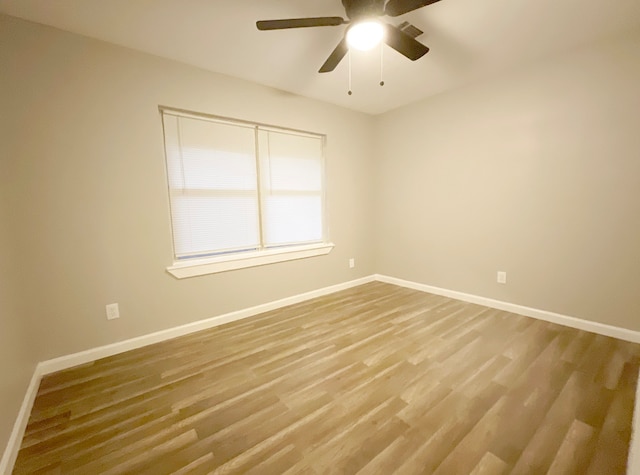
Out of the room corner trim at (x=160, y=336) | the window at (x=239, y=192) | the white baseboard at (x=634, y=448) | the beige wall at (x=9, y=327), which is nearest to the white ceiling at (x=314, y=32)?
the window at (x=239, y=192)

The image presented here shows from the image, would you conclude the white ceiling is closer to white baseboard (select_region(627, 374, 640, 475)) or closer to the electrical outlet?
the electrical outlet

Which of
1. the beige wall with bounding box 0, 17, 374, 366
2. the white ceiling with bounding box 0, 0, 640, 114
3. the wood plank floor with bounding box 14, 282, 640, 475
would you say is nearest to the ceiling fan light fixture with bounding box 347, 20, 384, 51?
the white ceiling with bounding box 0, 0, 640, 114

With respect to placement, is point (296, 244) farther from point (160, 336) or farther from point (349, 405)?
point (349, 405)

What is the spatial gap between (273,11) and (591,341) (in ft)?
11.6

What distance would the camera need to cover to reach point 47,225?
190 cm

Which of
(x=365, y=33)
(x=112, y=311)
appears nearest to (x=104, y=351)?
(x=112, y=311)

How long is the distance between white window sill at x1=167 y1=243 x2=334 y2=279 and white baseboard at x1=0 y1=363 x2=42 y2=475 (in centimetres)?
107

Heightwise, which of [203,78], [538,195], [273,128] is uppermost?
[203,78]

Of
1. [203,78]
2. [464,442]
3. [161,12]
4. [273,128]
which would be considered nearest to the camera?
[464,442]

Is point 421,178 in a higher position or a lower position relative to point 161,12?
lower

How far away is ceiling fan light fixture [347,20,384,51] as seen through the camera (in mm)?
1572

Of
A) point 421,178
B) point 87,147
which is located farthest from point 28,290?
point 421,178

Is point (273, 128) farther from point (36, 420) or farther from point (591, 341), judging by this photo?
point (591, 341)

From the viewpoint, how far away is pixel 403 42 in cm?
171
